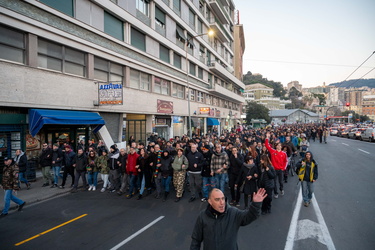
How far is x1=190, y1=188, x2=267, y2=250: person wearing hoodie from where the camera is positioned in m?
2.44

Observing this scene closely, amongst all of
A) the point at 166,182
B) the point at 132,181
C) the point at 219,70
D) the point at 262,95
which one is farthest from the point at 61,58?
the point at 262,95

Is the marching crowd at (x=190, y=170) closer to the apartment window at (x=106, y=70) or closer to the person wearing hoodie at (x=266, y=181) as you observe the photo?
the person wearing hoodie at (x=266, y=181)

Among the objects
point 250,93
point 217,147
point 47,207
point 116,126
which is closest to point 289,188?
point 217,147

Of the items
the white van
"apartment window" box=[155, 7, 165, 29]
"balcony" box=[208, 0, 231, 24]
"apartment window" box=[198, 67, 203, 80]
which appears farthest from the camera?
"balcony" box=[208, 0, 231, 24]

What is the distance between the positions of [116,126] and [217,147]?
33.3 feet

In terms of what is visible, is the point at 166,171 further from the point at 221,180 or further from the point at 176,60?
the point at 176,60

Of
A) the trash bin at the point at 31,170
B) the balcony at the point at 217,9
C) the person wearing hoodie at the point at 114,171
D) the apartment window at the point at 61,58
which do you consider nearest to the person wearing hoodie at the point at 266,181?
the person wearing hoodie at the point at 114,171

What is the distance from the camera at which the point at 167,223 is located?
5430 millimetres

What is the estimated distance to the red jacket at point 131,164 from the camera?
25.6 feet

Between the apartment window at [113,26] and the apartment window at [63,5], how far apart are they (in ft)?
7.94

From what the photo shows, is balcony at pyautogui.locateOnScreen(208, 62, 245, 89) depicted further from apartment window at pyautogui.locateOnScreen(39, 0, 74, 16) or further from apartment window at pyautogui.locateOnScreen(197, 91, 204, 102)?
apartment window at pyautogui.locateOnScreen(39, 0, 74, 16)

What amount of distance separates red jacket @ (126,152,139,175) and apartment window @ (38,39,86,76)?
673 centimetres

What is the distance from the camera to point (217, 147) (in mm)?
6852

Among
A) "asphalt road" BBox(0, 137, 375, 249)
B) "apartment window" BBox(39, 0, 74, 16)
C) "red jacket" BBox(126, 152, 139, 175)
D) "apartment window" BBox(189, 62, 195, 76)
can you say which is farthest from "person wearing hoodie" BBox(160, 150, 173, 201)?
"apartment window" BBox(189, 62, 195, 76)
